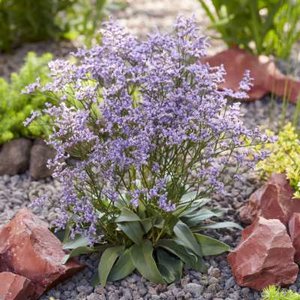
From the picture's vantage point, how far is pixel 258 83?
488cm

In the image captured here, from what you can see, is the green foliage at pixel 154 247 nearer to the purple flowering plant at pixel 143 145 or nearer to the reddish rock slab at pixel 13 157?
the purple flowering plant at pixel 143 145

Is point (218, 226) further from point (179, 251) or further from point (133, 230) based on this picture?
point (133, 230)

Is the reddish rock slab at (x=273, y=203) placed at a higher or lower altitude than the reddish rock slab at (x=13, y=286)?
higher

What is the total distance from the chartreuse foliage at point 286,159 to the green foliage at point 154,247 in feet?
1.52

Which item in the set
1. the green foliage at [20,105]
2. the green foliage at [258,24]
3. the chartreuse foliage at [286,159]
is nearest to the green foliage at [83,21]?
the green foliage at [258,24]

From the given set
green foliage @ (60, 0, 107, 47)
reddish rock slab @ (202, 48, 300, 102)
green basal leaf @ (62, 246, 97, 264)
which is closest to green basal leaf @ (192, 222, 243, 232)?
green basal leaf @ (62, 246, 97, 264)

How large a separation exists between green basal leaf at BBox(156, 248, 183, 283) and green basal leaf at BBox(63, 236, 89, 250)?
12.8 inches

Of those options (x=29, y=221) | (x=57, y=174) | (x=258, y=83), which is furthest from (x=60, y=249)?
(x=258, y=83)

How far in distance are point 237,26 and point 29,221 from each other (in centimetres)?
235

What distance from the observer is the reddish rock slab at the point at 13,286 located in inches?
120

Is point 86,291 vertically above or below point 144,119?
below

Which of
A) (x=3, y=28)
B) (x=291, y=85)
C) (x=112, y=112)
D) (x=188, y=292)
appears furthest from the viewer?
(x=3, y=28)

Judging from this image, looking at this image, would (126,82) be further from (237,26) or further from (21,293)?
(237,26)

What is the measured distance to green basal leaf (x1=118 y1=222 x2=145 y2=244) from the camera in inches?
127
